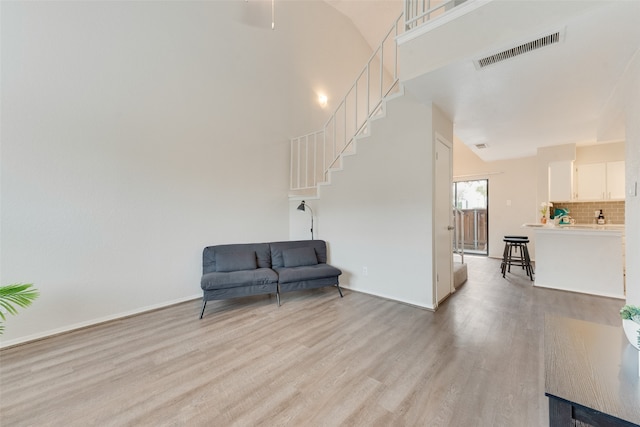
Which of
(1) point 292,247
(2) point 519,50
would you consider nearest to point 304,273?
(1) point 292,247

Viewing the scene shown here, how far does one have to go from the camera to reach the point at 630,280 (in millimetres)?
2312

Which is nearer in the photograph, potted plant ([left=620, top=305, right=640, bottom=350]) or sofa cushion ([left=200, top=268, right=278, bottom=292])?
potted plant ([left=620, top=305, right=640, bottom=350])

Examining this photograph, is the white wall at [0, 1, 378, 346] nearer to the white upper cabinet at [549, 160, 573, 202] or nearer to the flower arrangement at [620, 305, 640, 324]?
the flower arrangement at [620, 305, 640, 324]

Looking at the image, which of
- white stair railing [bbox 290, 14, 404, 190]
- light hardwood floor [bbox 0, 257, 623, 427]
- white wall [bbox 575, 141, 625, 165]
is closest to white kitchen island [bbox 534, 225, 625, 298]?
light hardwood floor [bbox 0, 257, 623, 427]

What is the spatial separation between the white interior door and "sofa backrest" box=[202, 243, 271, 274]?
2.34m

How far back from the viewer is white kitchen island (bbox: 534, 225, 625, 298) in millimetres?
3465

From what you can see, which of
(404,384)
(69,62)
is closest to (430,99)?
(404,384)

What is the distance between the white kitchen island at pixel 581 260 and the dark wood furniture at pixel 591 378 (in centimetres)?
309

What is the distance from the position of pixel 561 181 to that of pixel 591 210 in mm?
830

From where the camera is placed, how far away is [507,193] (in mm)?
6219

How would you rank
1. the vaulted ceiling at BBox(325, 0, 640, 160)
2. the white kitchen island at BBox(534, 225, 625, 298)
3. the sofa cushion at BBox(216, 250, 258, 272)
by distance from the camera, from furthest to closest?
1. the white kitchen island at BBox(534, 225, 625, 298)
2. the sofa cushion at BBox(216, 250, 258, 272)
3. the vaulted ceiling at BBox(325, 0, 640, 160)

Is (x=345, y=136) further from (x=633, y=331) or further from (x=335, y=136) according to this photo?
(x=633, y=331)

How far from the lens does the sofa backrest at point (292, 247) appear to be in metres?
3.75

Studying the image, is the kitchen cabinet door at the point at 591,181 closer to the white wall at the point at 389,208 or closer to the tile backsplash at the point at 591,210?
the tile backsplash at the point at 591,210
